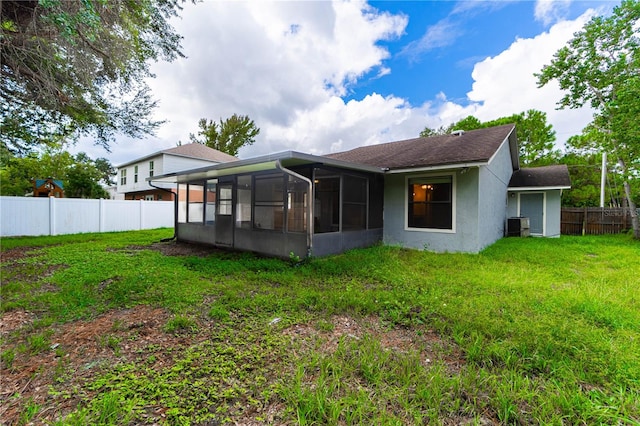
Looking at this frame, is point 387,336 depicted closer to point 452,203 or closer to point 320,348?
point 320,348

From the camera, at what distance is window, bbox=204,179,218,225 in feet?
27.2

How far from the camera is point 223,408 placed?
174 centimetres

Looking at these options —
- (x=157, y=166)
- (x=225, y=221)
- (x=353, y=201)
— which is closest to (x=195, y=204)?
(x=225, y=221)

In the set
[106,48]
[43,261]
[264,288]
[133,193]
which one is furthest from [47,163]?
[264,288]

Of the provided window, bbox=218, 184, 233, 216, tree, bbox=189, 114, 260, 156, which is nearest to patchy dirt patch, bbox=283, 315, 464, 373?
window, bbox=218, 184, 233, 216

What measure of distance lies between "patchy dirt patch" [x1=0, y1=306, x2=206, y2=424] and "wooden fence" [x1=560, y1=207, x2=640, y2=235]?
1671cm

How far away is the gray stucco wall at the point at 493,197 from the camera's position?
6945 mm

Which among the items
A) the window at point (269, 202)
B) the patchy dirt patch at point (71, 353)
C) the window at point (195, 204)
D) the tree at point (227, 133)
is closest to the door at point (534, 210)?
the window at point (269, 202)

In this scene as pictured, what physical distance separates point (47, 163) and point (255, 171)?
2544 cm

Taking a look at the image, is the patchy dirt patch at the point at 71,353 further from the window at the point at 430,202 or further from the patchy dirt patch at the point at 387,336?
the window at the point at 430,202

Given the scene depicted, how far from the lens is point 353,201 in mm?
6922

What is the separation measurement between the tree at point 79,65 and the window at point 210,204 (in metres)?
2.44

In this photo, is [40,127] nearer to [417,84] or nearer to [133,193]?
[417,84]

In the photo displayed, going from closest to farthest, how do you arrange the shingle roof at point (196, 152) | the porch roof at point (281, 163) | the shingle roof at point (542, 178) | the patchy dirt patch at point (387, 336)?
the patchy dirt patch at point (387, 336) < the porch roof at point (281, 163) < the shingle roof at point (542, 178) < the shingle roof at point (196, 152)
